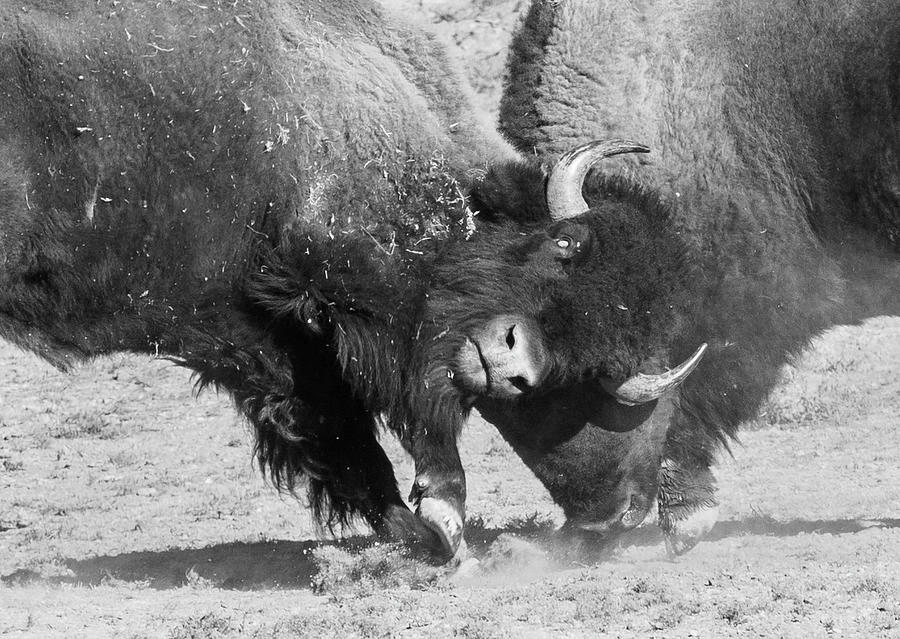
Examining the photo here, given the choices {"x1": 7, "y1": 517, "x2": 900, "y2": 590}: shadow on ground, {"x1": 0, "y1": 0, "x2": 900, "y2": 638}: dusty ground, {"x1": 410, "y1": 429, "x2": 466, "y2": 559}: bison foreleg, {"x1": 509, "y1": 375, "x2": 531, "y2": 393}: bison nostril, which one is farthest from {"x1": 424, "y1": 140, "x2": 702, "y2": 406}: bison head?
{"x1": 7, "y1": 517, "x2": 900, "y2": 590}: shadow on ground

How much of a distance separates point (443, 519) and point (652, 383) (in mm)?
989

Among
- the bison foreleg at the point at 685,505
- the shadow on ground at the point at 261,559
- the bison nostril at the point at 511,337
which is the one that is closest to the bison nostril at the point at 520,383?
the bison nostril at the point at 511,337

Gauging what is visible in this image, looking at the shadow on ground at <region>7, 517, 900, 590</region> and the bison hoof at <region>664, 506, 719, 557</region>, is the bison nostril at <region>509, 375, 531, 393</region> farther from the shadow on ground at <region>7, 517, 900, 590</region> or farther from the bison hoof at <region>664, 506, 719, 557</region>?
the bison hoof at <region>664, 506, 719, 557</region>

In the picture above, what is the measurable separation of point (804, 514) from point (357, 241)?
2883 millimetres

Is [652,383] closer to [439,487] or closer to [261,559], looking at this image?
[439,487]

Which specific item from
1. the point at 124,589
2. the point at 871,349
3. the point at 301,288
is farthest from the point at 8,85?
the point at 871,349

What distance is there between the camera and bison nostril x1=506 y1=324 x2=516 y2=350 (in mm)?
4691

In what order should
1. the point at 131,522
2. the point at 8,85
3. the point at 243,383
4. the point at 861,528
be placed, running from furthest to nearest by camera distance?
the point at 131,522 → the point at 861,528 → the point at 243,383 → the point at 8,85

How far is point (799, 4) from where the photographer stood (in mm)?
5535

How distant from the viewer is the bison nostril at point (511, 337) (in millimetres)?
4691

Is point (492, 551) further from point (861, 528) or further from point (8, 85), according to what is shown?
point (8, 85)

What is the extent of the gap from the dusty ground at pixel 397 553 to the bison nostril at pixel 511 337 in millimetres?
893

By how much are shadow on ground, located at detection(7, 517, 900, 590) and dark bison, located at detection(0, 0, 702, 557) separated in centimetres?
67

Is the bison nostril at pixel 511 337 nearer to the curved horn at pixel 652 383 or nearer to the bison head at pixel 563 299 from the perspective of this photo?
the bison head at pixel 563 299
